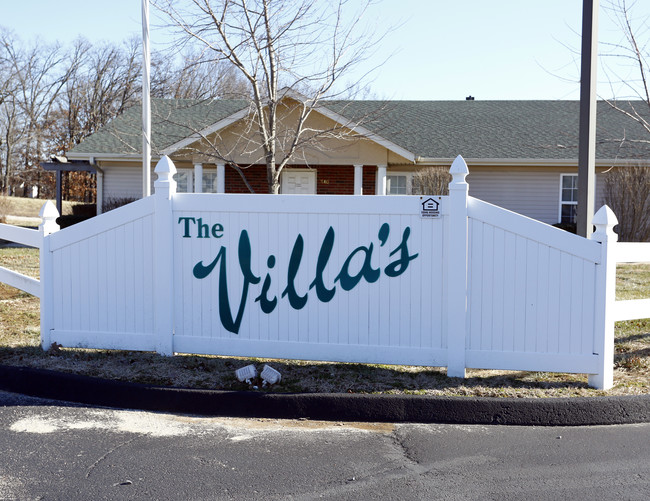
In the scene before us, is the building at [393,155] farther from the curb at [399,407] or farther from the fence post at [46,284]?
the curb at [399,407]

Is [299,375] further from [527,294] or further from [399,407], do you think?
[527,294]

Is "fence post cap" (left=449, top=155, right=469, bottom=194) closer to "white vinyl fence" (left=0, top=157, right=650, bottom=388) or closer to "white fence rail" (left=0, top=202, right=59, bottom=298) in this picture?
"white vinyl fence" (left=0, top=157, right=650, bottom=388)

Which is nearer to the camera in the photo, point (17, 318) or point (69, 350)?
point (69, 350)

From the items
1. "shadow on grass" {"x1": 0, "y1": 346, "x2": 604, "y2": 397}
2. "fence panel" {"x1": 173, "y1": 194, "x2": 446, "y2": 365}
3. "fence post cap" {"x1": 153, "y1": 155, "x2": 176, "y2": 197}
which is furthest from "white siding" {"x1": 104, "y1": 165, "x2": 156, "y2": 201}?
"fence panel" {"x1": 173, "y1": 194, "x2": 446, "y2": 365}

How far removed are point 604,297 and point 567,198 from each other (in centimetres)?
1623

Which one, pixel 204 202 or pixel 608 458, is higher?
pixel 204 202

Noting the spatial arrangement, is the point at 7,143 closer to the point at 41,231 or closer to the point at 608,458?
the point at 41,231

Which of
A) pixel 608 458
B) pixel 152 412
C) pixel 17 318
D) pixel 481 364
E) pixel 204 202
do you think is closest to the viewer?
pixel 608 458

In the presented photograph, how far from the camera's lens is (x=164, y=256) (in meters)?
6.41

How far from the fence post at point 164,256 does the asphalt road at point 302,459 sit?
1.21 metres

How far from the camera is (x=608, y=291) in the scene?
558 cm

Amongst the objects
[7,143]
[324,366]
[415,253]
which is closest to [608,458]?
[415,253]

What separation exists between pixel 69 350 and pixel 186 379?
66.9 inches

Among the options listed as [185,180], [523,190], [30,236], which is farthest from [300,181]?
[30,236]
